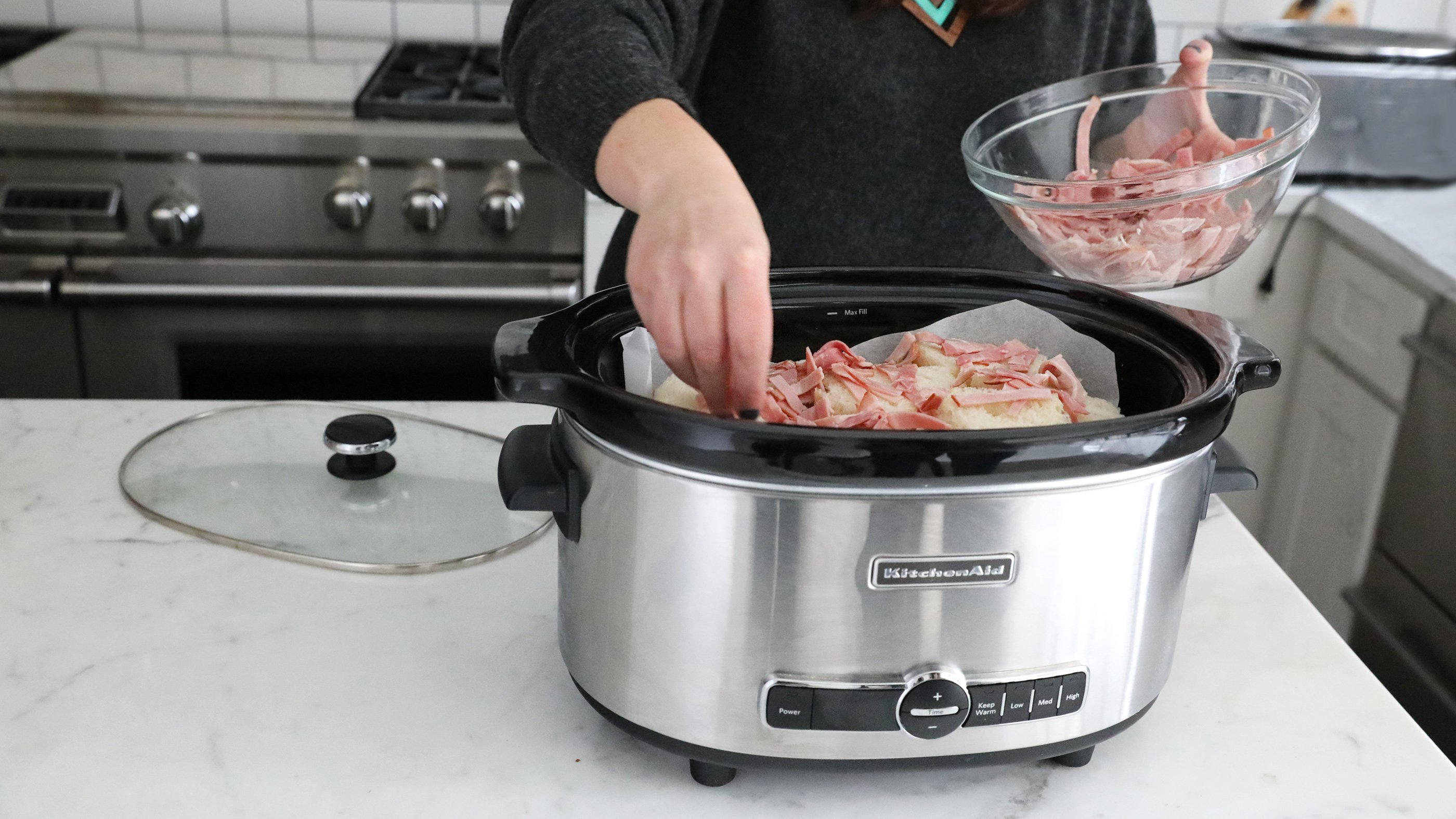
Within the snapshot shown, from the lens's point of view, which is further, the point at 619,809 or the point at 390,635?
the point at 390,635

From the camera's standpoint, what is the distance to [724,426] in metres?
0.53

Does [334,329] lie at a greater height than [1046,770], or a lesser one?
lesser

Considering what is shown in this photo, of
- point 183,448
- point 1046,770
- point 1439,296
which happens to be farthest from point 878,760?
point 1439,296

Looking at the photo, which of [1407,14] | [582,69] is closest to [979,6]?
[582,69]

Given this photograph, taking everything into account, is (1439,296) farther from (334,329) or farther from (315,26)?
(315,26)

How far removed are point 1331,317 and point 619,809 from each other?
159cm

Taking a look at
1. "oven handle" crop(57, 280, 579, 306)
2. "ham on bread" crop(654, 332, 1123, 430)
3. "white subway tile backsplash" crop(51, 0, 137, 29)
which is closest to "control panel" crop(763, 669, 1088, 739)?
"ham on bread" crop(654, 332, 1123, 430)

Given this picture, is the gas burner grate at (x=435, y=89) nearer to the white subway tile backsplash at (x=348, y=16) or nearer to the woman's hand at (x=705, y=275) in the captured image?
the white subway tile backsplash at (x=348, y=16)

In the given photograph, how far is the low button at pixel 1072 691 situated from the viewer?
0.60 metres

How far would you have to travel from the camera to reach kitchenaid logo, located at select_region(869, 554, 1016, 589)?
0.55 m

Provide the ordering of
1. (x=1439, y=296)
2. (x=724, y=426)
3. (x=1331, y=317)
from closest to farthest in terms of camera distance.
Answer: (x=724, y=426) < (x=1439, y=296) < (x=1331, y=317)

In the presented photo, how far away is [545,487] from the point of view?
2.04ft

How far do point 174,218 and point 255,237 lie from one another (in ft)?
0.35

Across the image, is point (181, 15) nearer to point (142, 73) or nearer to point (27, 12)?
point (27, 12)
